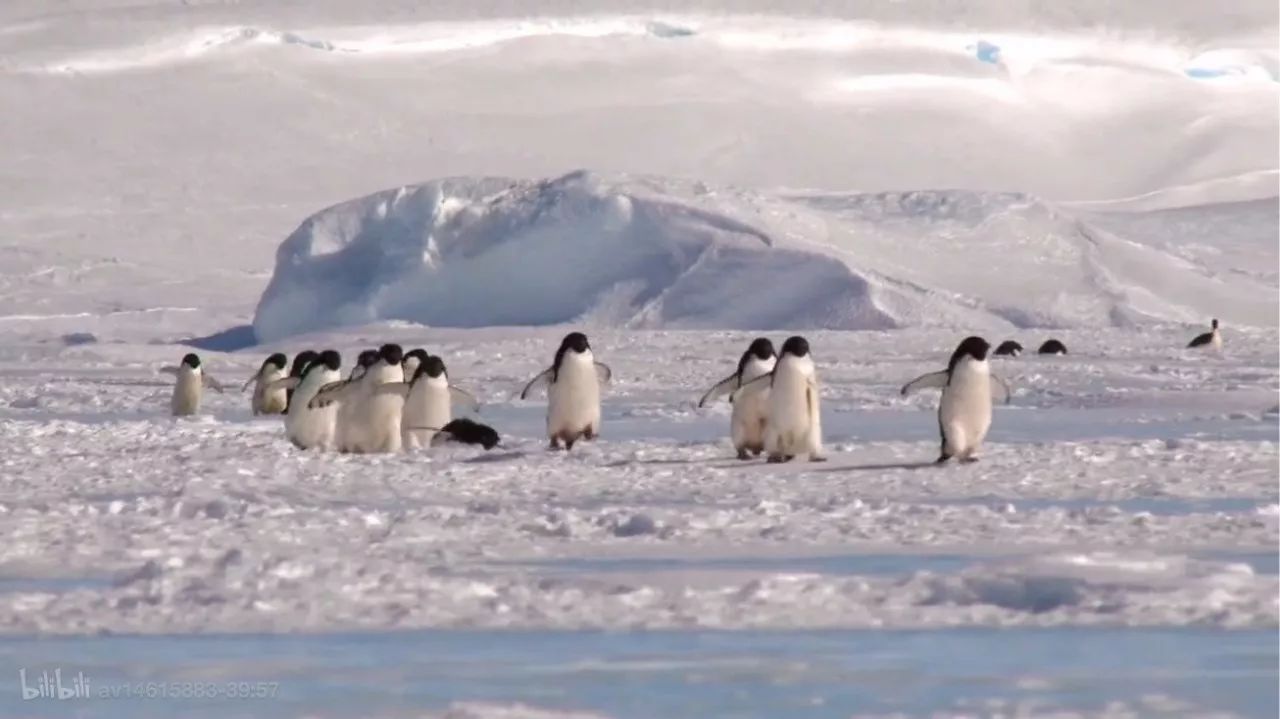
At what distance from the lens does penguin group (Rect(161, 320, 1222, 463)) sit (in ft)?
29.2

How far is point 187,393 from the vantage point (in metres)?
14.2

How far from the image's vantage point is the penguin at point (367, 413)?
9.95 m

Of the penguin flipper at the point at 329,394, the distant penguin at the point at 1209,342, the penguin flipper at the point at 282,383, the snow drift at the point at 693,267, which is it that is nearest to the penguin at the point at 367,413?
the penguin flipper at the point at 329,394

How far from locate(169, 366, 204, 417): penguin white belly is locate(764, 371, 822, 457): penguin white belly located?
6187 mm

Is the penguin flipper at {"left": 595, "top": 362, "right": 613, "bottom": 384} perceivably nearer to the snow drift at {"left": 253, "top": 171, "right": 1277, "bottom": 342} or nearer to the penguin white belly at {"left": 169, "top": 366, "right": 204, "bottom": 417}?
the penguin white belly at {"left": 169, "top": 366, "right": 204, "bottom": 417}

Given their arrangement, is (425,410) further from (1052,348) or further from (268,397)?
(1052,348)

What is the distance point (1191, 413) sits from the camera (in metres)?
12.5

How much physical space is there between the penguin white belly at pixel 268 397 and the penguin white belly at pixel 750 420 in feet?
17.4

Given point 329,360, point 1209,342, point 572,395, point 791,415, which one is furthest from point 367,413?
point 1209,342

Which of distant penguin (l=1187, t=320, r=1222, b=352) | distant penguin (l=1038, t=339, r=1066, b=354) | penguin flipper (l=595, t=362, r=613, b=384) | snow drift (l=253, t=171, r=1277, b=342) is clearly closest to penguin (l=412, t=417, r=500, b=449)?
penguin flipper (l=595, t=362, r=613, b=384)

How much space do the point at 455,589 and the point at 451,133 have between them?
301 ft

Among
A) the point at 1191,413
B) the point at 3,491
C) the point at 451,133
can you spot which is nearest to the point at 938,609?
the point at 3,491

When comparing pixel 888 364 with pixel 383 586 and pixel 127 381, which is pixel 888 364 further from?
pixel 383 586

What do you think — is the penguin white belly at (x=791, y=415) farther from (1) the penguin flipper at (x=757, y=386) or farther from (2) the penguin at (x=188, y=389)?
(2) the penguin at (x=188, y=389)
